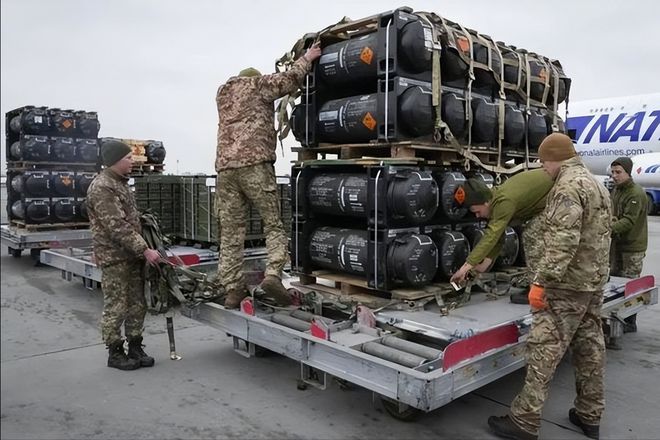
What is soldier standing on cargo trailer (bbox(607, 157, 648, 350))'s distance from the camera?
6035 mm

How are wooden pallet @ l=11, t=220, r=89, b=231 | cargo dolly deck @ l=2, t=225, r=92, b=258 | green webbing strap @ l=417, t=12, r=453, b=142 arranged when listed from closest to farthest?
green webbing strap @ l=417, t=12, r=453, b=142 → cargo dolly deck @ l=2, t=225, r=92, b=258 → wooden pallet @ l=11, t=220, r=89, b=231

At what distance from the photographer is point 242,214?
5.07 meters

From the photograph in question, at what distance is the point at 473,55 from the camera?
5.15 metres

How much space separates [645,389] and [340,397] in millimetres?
2448

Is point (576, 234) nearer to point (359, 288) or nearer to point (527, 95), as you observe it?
point (359, 288)

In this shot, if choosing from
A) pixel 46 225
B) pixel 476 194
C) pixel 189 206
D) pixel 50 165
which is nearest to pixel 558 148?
pixel 476 194

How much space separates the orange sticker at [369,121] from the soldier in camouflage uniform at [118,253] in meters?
2.06

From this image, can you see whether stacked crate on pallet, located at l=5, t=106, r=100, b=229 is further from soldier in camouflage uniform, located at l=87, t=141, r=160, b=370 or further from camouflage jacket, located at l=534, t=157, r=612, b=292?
camouflage jacket, located at l=534, t=157, r=612, b=292

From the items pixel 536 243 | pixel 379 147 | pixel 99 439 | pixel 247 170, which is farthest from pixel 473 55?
pixel 99 439

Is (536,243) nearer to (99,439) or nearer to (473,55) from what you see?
(473,55)

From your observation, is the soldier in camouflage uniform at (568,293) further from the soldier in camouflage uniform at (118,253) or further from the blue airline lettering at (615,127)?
the blue airline lettering at (615,127)

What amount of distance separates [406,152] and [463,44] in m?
1.16

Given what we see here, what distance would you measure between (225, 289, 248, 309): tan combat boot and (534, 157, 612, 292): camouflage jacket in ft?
8.10

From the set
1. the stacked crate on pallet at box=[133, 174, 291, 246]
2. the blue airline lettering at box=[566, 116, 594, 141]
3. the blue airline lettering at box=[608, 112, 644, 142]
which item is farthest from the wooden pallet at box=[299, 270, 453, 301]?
the blue airline lettering at box=[566, 116, 594, 141]
